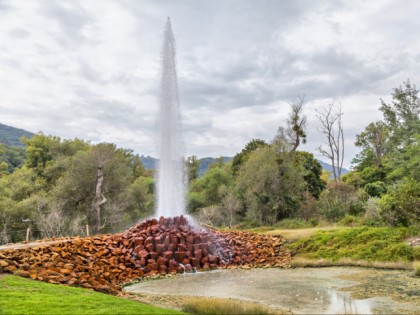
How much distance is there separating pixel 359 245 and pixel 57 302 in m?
13.8

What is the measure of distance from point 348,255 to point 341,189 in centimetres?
1343

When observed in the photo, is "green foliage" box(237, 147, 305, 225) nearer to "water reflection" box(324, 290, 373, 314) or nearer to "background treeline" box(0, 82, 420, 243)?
"background treeline" box(0, 82, 420, 243)

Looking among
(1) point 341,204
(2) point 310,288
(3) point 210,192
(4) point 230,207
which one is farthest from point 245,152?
(2) point 310,288

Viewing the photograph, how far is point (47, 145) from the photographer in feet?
132

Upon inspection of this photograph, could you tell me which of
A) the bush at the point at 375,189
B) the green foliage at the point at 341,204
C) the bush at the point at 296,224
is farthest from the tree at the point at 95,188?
the bush at the point at 375,189

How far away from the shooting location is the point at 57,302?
22.4 ft

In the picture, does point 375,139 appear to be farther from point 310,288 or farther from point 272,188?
point 310,288

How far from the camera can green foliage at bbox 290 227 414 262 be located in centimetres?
1500

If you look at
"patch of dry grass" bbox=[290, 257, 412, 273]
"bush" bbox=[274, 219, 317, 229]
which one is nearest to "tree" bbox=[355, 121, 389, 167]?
"bush" bbox=[274, 219, 317, 229]

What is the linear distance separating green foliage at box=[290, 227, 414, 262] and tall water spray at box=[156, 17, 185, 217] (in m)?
6.62

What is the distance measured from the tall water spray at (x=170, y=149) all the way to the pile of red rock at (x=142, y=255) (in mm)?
2087

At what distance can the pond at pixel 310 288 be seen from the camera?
27.2 feet

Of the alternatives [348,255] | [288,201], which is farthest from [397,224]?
[288,201]

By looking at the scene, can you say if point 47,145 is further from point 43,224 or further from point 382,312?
point 382,312
